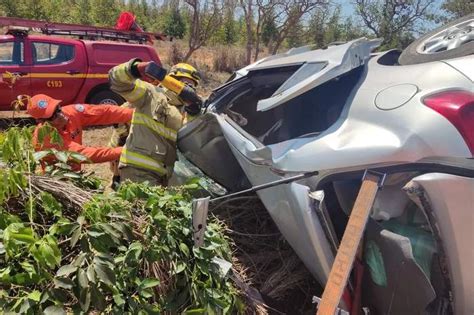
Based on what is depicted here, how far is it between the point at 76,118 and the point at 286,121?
2.05m

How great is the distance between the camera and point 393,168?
167 cm

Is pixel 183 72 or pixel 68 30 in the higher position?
pixel 68 30

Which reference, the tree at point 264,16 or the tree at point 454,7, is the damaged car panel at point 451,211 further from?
the tree at point 454,7

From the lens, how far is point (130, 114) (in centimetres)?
388

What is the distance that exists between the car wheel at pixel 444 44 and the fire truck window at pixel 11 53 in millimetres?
7994

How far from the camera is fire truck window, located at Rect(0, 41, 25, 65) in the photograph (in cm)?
863

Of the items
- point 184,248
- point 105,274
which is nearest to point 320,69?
point 184,248

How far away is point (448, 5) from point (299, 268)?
25931 mm

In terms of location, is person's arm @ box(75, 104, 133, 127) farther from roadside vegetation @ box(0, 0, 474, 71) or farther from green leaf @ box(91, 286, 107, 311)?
roadside vegetation @ box(0, 0, 474, 71)

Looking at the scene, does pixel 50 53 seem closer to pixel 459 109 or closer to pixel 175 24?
pixel 459 109

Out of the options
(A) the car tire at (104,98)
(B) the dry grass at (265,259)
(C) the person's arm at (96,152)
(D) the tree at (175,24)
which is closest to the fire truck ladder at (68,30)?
(A) the car tire at (104,98)

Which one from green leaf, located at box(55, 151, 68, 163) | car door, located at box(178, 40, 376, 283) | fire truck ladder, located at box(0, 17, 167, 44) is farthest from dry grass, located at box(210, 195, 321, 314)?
fire truck ladder, located at box(0, 17, 167, 44)

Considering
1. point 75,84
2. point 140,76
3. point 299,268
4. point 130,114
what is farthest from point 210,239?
point 75,84

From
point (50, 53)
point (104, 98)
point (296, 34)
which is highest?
point (296, 34)
